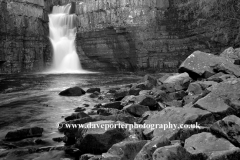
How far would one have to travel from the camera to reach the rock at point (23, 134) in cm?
710

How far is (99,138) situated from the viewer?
18.4 ft

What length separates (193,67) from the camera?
12.1 metres

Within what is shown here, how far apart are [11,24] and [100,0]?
11.8 meters

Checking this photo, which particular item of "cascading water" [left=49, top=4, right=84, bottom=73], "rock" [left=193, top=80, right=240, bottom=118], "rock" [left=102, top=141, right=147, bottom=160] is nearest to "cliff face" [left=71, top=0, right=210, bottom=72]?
"cascading water" [left=49, top=4, right=84, bottom=73]

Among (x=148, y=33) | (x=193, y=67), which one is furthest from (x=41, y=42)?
(x=193, y=67)

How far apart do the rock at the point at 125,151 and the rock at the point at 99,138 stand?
0.71 m

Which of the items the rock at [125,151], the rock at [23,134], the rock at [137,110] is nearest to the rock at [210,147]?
the rock at [125,151]

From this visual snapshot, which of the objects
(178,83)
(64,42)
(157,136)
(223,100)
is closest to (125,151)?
(157,136)

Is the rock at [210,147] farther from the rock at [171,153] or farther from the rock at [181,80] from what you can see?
the rock at [181,80]

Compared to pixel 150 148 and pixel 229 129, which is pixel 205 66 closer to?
pixel 229 129

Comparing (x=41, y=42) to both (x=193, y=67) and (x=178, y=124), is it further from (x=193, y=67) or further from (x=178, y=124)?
(x=178, y=124)

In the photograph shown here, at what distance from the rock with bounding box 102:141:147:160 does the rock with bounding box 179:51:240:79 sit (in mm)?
7672

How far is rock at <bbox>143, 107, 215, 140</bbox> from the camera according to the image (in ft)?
17.7

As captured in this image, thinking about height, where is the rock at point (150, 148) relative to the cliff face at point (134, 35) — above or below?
below
